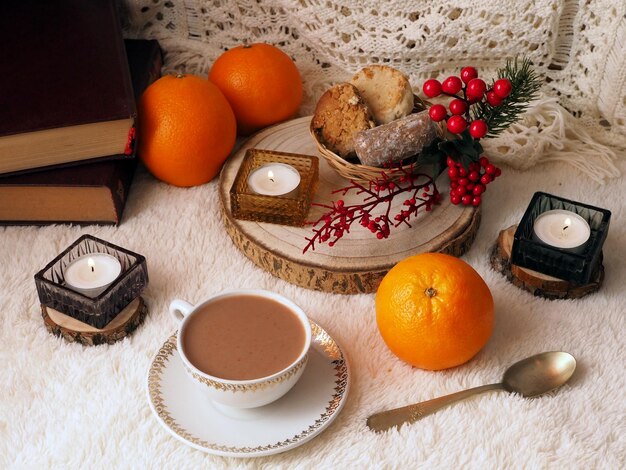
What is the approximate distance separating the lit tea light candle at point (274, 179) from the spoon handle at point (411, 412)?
366 millimetres

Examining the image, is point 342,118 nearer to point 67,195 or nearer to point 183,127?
point 183,127

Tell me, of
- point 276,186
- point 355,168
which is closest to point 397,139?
point 355,168

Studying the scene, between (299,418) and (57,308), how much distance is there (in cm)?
35

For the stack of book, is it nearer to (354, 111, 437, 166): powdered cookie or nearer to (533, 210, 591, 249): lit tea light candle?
(354, 111, 437, 166): powdered cookie

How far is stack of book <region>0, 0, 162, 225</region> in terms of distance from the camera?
3.59 feet

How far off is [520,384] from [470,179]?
0.31m

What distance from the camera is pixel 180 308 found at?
2.90 ft

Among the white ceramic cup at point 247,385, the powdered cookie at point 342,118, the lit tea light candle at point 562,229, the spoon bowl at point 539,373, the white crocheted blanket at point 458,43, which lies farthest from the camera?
the white crocheted blanket at point 458,43

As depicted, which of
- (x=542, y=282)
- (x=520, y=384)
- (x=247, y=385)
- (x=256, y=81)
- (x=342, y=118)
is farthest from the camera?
(x=256, y=81)

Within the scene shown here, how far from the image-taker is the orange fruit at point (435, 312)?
0.87 m

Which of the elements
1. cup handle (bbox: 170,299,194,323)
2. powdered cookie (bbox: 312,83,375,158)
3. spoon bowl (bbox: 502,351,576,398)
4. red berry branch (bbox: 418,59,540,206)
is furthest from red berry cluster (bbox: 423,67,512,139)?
cup handle (bbox: 170,299,194,323)

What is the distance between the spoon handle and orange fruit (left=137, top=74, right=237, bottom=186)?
51cm

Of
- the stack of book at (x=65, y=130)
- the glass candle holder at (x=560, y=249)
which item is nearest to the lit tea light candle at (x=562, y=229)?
the glass candle holder at (x=560, y=249)

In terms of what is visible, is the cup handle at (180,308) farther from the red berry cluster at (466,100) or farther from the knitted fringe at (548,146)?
the knitted fringe at (548,146)
